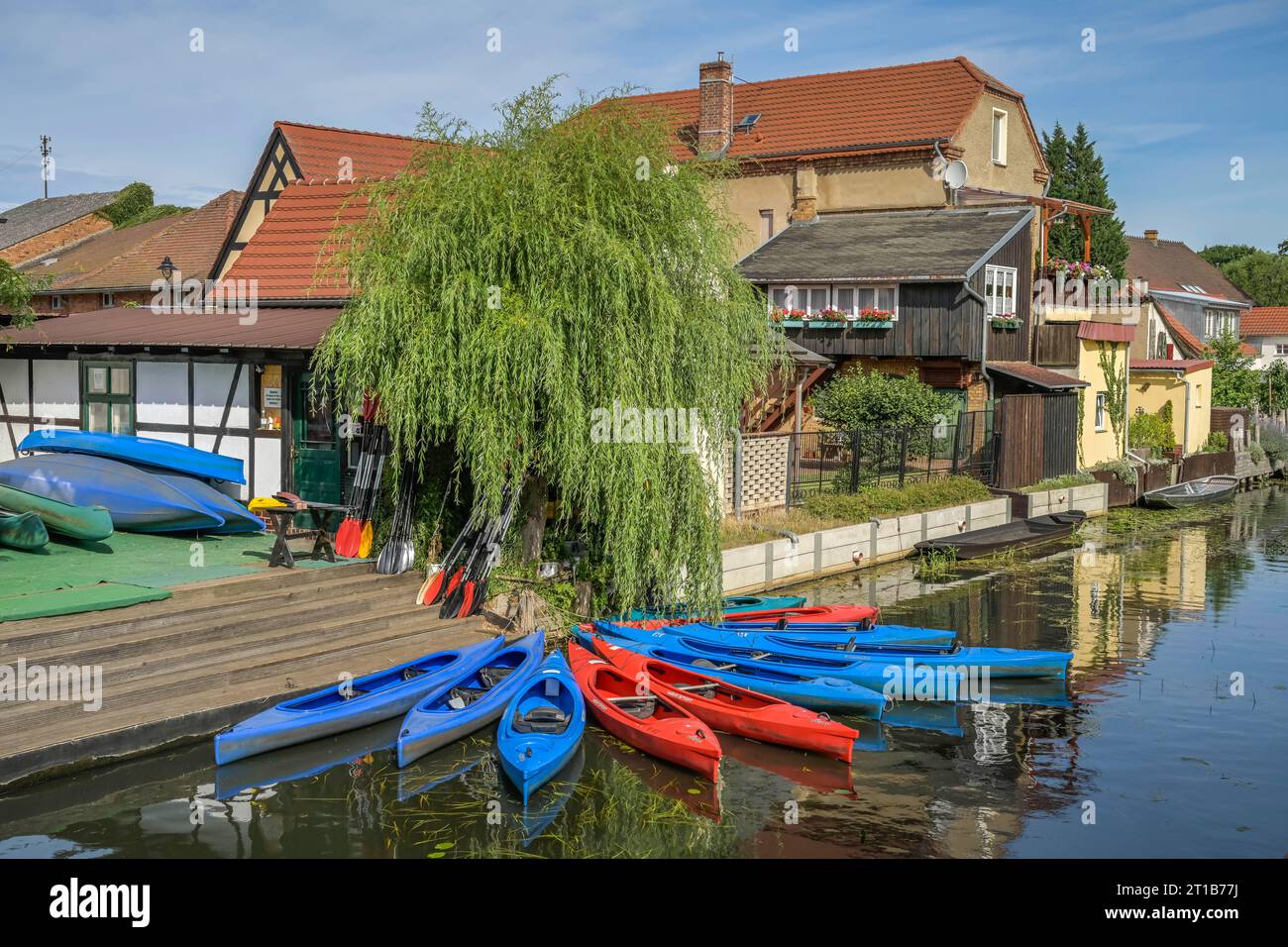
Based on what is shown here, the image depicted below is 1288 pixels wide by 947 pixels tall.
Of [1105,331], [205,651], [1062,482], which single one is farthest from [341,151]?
[1105,331]

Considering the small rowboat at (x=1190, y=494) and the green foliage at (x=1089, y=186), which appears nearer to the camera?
the small rowboat at (x=1190, y=494)

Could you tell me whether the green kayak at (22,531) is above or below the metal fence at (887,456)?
below

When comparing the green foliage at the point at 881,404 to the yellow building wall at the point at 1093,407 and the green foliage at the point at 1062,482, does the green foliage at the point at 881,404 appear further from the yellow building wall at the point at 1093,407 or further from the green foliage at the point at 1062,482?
the yellow building wall at the point at 1093,407

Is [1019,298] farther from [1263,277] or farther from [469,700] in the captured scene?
[1263,277]

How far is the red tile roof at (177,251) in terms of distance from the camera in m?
44.9

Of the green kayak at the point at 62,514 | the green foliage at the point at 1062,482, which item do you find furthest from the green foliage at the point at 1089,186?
the green kayak at the point at 62,514

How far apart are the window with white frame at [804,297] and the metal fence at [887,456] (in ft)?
14.5

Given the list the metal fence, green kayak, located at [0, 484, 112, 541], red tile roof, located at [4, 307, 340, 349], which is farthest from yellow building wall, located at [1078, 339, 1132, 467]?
green kayak, located at [0, 484, 112, 541]

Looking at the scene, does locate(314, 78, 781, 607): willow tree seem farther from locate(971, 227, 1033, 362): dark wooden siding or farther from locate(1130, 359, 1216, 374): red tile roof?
locate(1130, 359, 1216, 374): red tile roof

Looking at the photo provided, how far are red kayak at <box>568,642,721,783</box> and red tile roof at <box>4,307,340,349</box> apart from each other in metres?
6.46

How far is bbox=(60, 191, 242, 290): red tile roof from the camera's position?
44.9 m

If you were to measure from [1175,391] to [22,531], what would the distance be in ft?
116

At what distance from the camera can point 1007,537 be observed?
25.3m

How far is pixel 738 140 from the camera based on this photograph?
38.5m
